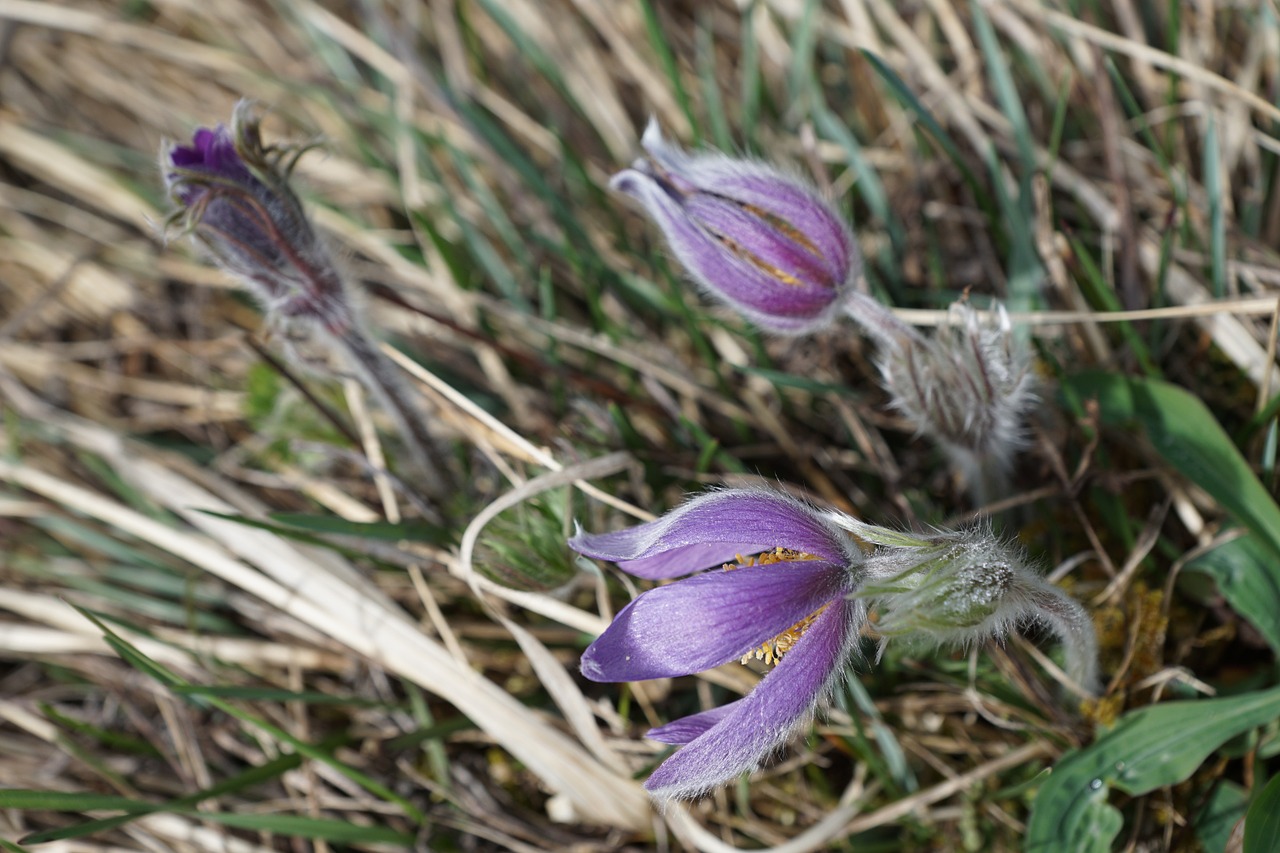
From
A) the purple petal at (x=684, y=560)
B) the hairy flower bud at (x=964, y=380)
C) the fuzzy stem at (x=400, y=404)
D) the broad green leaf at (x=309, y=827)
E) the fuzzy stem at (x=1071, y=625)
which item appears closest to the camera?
the fuzzy stem at (x=1071, y=625)

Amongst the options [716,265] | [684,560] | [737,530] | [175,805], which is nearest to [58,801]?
[175,805]

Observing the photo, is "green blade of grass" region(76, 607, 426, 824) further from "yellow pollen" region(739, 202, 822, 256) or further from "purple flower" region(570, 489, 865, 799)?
"yellow pollen" region(739, 202, 822, 256)

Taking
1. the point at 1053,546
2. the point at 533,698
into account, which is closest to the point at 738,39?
the point at 1053,546

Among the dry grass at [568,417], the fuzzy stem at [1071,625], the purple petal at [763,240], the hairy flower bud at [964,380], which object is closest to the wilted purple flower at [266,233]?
the dry grass at [568,417]

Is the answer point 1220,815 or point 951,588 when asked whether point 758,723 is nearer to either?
point 951,588

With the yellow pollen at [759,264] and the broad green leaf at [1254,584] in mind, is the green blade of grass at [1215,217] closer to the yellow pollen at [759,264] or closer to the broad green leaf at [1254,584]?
the broad green leaf at [1254,584]

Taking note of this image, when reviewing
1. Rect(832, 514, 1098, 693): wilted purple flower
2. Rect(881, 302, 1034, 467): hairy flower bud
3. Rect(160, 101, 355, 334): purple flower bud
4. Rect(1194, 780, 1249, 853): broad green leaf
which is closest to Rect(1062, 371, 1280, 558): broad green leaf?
Rect(881, 302, 1034, 467): hairy flower bud
